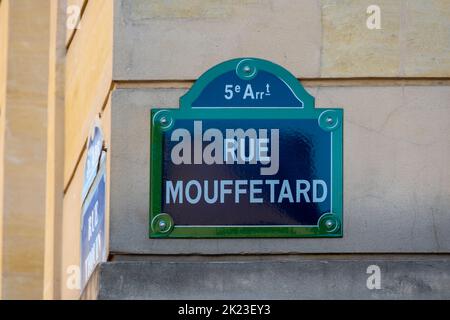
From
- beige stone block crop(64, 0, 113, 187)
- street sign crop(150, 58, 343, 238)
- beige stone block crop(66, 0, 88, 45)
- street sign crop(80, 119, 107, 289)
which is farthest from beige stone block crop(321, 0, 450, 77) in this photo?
beige stone block crop(66, 0, 88, 45)

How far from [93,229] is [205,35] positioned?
1.13 meters

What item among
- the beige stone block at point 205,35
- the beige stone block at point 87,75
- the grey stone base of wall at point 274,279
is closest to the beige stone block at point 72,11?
the beige stone block at point 87,75

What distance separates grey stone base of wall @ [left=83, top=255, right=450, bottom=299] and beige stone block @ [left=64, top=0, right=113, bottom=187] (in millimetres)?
988

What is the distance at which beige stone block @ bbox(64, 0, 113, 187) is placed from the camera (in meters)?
9.16

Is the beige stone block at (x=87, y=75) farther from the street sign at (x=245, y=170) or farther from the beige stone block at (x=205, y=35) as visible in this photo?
the street sign at (x=245, y=170)

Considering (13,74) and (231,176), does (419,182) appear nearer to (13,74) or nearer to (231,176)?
(231,176)

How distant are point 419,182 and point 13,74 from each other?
412cm

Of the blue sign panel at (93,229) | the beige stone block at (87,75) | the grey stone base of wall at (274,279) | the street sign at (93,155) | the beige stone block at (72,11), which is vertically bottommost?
the grey stone base of wall at (274,279)

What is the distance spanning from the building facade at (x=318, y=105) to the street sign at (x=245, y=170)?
0.19 feet

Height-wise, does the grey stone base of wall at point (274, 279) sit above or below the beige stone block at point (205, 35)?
below

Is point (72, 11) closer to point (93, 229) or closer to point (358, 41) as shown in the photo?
point (93, 229)

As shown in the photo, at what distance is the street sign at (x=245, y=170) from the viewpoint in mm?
8711

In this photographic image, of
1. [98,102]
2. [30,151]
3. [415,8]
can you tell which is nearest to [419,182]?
[415,8]

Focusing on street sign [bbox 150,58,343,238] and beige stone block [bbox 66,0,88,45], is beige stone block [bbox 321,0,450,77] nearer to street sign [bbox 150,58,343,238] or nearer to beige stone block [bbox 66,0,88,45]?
street sign [bbox 150,58,343,238]
